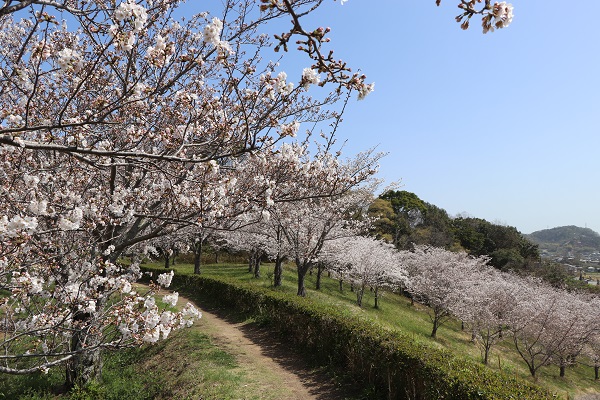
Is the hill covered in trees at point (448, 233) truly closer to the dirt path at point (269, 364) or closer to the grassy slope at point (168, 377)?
the dirt path at point (269, 364)

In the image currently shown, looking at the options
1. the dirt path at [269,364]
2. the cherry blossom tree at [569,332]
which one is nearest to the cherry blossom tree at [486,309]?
the cherry blossom tree at [569,332]

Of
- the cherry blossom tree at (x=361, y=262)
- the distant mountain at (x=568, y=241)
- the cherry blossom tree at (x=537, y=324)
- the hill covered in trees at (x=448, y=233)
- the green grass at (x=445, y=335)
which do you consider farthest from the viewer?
the distant mountain at (x=568, y=241)

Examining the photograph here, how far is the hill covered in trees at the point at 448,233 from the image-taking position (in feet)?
142

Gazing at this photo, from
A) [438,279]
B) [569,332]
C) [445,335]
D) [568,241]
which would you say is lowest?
[445,335]

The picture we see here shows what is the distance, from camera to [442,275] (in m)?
26.7

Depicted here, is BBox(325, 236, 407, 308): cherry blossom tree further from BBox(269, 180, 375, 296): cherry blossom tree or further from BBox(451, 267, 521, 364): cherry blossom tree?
BBox(451, 267, 521, 364): cherry blossom tree

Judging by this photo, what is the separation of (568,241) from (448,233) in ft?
418

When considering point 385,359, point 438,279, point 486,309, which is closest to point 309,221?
point 385,359

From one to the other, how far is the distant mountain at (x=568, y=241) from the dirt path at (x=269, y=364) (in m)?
121

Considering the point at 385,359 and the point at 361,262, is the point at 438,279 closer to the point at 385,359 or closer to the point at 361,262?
the point at 361,262

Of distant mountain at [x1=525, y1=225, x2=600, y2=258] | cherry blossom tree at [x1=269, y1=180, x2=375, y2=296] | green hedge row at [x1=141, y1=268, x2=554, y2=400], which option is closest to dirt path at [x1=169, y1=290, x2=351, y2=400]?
green hedge row at [x1=141, y1=268, x2=554, y2=400]

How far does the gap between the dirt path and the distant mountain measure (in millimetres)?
121081

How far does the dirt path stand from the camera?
7219mm

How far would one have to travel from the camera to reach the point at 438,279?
25859 millimetres
